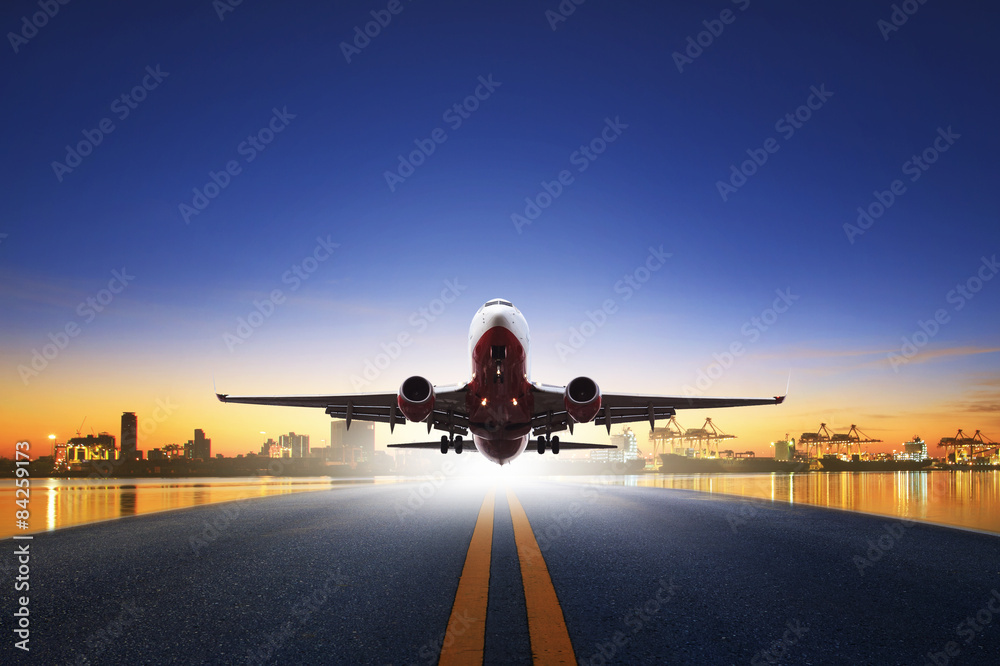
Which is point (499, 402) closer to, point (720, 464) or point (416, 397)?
point (416, 397)

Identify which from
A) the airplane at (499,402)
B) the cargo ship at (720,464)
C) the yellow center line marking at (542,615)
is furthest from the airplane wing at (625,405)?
the cargo ship at (720,464)

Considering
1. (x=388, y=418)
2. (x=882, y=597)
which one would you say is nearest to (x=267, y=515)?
(x=882, y=597)

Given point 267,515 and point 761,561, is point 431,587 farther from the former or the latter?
point 267,515

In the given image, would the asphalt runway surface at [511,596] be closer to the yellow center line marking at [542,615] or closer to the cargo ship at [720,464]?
the yellow center line marking at [542,615]

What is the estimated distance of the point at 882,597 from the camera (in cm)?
423

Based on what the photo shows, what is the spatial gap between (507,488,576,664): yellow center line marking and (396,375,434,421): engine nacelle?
33.8 feet

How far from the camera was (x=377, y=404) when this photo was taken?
22.8 m

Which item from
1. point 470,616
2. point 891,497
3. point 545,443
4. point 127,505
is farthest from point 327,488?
point 891,497

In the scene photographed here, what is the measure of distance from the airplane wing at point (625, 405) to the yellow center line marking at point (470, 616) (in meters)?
15.5

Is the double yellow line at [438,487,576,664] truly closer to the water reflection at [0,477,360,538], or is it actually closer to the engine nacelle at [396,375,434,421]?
the water reflection at [0,477,360,538]

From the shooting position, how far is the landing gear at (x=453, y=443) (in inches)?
977

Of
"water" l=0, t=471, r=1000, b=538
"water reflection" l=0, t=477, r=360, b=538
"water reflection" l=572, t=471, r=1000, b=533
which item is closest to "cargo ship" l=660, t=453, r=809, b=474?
"water reflection" l=572, t=471, r=1000, b=533

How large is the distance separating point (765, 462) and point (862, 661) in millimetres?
202777

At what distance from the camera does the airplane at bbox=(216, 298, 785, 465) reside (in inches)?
654
